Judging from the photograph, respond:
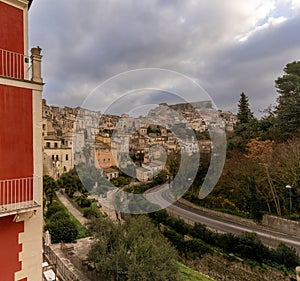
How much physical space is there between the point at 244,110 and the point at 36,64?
25.2 meters

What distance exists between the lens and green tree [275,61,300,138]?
16016 millimetres

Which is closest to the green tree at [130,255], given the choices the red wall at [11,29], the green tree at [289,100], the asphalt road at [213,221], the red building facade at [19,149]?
the red building facade at [19,149]

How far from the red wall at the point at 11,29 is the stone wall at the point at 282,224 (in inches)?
536

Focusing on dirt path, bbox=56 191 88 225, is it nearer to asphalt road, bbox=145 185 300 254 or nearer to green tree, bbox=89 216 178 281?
asphalt road, bbox=145 185 300 254

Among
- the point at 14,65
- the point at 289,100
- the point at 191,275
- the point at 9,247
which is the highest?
the point at 289,100

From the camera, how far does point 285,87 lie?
751 inches

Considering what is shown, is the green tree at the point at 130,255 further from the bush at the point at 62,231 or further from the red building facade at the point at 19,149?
the red building facade at the point at 19,149

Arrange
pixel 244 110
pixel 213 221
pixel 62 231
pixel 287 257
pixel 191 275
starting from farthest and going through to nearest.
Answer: pixel 244 110 → pixel 213 221 → pixel 62 231 → pixel 191 275 → pixel 287 257

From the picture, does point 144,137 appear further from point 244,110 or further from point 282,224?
point 244,110

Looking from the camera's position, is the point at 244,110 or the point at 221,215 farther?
the point at 244,110

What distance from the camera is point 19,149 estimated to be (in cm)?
308

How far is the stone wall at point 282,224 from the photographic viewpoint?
1196cm

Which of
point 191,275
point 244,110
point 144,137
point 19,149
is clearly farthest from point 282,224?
point 244,110

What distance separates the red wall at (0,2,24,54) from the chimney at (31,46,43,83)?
15 cm
